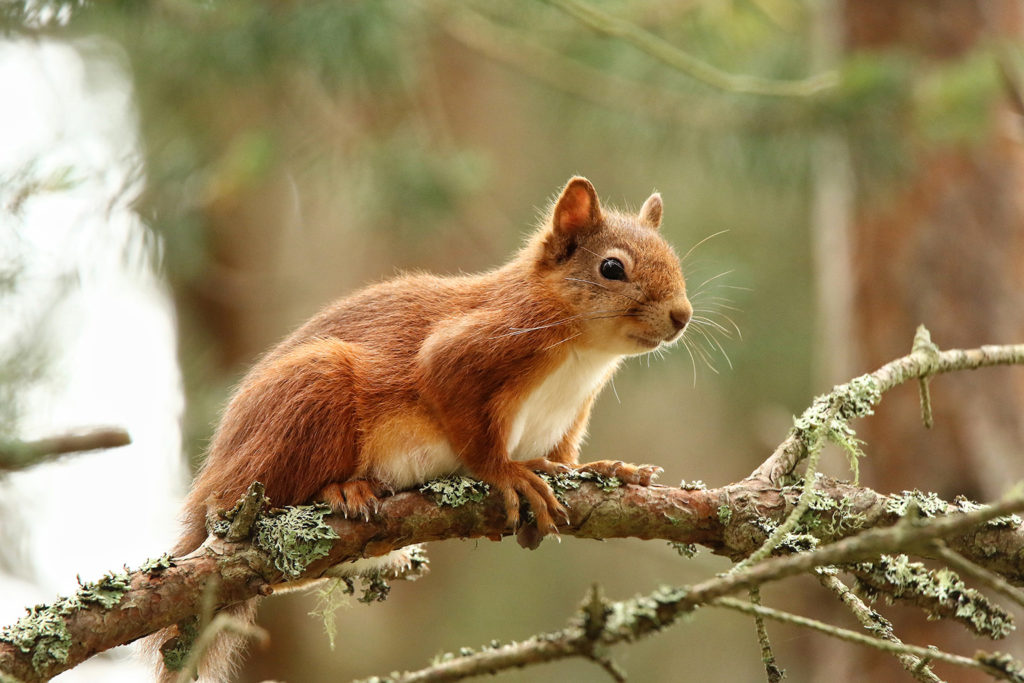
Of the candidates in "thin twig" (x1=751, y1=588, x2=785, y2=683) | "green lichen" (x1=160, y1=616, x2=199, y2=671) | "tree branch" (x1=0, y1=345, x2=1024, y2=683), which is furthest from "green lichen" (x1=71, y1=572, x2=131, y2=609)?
"thin twig" (x1=751, y1=588, x2=785, y2=683)

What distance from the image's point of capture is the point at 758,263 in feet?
32.3

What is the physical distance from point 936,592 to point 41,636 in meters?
1.77

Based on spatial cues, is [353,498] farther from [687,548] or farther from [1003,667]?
[1003,667]

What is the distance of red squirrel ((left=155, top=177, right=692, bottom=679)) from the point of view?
2.57 metres

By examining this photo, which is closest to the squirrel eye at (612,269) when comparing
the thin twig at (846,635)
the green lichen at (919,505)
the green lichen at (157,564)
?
the green lichen at (919,505)

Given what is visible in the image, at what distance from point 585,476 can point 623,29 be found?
5.41ft

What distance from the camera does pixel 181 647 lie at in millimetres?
2145

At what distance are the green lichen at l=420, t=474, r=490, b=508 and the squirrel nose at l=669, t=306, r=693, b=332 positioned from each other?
0.73m

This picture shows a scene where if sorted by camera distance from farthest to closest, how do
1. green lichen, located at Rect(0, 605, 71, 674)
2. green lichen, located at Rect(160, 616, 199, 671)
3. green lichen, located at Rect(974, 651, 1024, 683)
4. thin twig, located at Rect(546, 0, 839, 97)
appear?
thin twig, located at Rect(546, 0, 839, 97)
green lichen, located at Rect(160, 616, 199, 671)
green lichen, located at Rect(0, 605, 71, 674)
green lichen, located at Rect(974, 651, 1024, 683)

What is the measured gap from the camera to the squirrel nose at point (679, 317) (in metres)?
2.81

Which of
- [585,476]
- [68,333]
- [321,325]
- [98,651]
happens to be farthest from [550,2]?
[98,651]

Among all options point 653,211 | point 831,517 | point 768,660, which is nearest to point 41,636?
point 768,660

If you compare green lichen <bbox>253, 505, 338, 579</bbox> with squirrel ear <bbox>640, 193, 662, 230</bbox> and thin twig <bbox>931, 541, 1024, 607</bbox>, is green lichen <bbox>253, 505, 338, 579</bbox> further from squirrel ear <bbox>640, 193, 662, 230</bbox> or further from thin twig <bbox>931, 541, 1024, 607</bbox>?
squirrel ear <bbox>640, 193, 662, 230</bbox>

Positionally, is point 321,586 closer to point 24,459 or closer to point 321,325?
point 321,325
